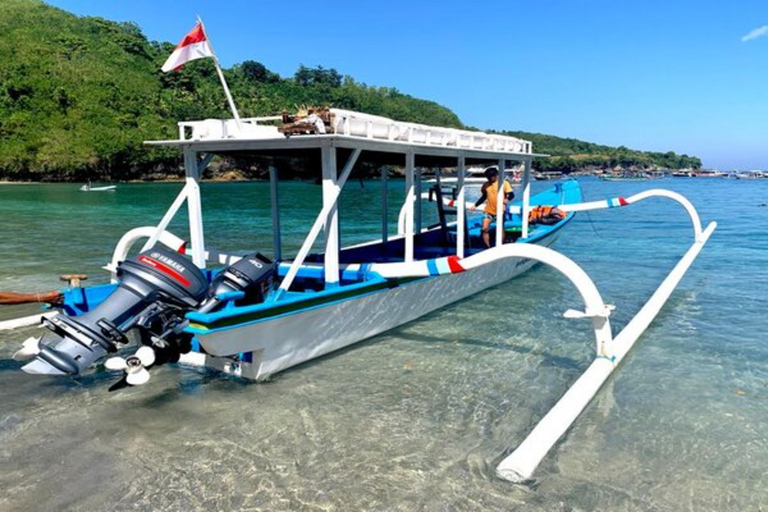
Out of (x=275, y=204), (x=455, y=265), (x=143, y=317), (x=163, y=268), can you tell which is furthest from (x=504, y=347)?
(x=143, y=317)

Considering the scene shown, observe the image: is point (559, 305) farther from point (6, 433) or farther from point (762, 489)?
point (6, 433)

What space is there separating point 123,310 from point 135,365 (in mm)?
659

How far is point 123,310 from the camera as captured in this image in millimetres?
5137

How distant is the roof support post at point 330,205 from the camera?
5.91 m

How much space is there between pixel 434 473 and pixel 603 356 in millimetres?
2879

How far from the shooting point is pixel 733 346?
7699mm

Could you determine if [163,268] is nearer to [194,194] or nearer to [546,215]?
[194,194]

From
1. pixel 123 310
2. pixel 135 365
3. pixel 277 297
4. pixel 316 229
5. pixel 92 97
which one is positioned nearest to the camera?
pixel 135 365

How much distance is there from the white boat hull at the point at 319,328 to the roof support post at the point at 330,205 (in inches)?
16.7

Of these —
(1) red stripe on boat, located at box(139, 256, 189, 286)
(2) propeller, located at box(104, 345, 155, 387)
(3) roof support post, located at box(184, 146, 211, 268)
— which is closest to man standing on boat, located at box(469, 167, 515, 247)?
(3) roof support post, located at box(184, 146, 211, 268)

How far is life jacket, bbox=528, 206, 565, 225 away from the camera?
14.0m

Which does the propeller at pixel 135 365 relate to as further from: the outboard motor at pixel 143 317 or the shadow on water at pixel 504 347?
the shadow on water at pixel 504 347

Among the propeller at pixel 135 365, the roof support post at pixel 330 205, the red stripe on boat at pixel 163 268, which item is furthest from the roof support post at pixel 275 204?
the propeller at pixel 135 365

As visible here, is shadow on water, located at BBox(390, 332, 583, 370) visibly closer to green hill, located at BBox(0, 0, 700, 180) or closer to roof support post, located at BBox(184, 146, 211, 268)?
roof support post, located at BBox(184, 146, 211, 268)
